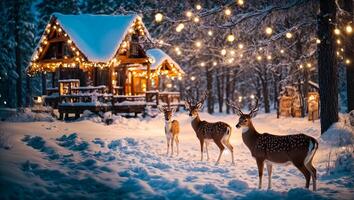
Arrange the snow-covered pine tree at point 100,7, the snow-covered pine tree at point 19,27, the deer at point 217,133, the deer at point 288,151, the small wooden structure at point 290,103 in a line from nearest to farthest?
the deer at point 288,151, the deer at point 217,133, the small wooden structure at point 290,103, the snow-covered pine tree at point 19,27, the snow-covered pine tree at point 100,7

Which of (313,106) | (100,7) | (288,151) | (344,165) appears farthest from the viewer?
(100,7)

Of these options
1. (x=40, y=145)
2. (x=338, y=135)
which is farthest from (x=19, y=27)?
(x=338, y=135)

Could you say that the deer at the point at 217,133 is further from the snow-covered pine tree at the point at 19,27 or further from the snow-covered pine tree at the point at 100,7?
the snow-covered pine tree at the point at 100,7

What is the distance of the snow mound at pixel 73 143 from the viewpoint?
1223cm

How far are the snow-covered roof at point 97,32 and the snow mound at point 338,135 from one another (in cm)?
1780

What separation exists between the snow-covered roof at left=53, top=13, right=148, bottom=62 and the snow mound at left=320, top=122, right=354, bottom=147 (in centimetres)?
1780

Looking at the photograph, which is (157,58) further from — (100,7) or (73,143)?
(73,143)

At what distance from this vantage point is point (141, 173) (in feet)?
31.1

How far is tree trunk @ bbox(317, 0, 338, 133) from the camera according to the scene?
546 inches

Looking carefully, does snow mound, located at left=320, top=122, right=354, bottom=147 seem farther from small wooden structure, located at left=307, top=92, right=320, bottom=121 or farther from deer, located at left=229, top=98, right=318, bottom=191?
small wooden structure, located at left=307, top=92, right=320, bottom=121

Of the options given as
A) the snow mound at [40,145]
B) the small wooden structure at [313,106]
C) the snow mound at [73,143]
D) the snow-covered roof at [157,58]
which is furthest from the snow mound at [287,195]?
the snow-covered roof at [157,58]

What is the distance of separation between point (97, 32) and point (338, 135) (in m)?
21.2

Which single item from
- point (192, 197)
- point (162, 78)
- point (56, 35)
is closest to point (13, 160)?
point (192, 197)

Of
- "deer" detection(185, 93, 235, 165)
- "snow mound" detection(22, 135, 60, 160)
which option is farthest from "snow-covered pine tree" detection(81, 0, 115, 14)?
"deer" detection(185, 93, 235, 165)
